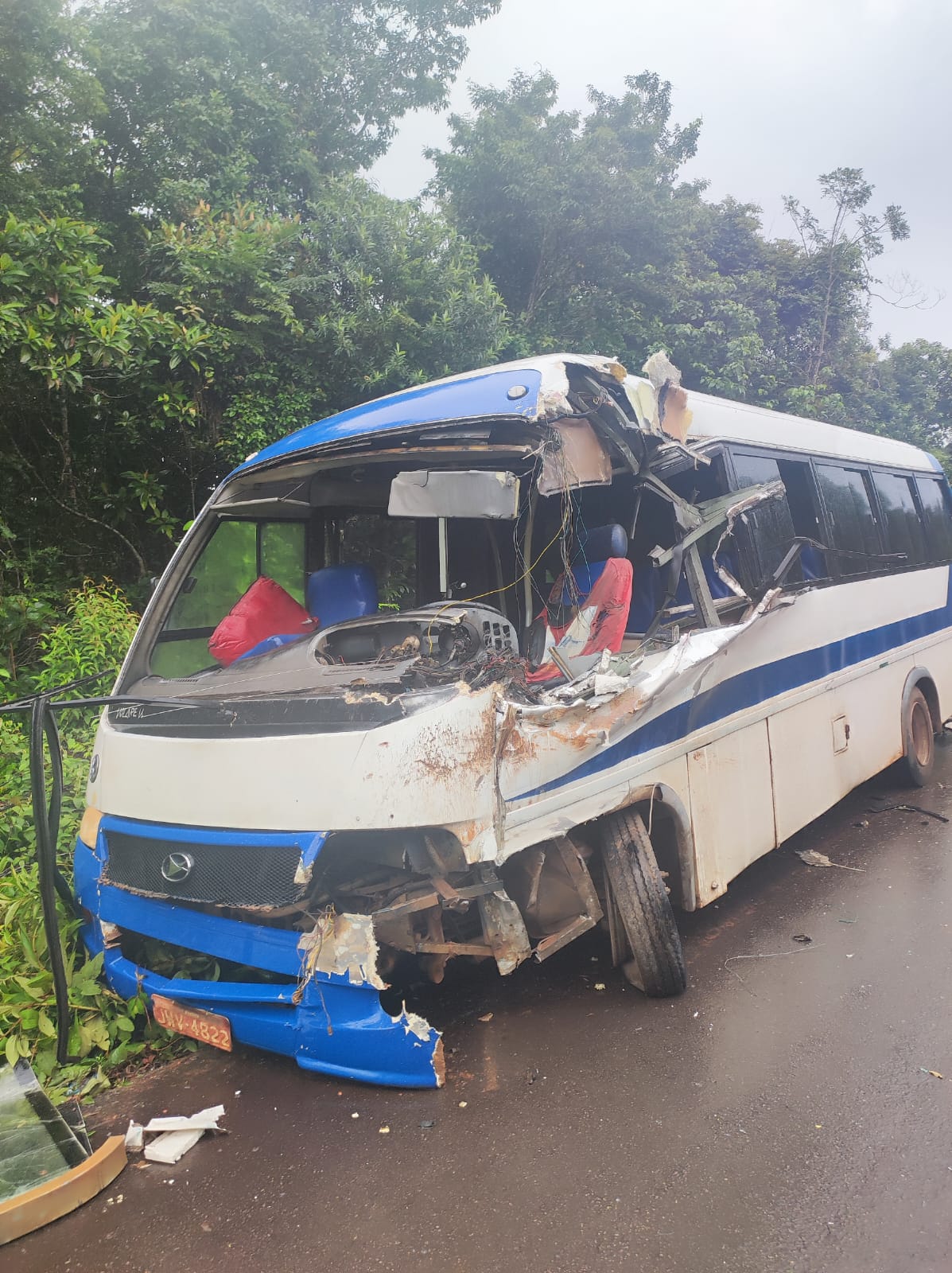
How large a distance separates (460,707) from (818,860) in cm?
356

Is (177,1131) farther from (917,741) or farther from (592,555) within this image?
(917,741)

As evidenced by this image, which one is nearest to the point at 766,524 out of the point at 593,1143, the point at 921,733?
the point at 593,1143

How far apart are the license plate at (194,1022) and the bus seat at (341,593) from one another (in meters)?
1.97

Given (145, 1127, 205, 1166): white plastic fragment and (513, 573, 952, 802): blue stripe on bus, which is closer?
(145, 1127, 205, 1166): white plastic fragment

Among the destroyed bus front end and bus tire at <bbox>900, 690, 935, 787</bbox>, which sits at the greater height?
the destroyed bus front end

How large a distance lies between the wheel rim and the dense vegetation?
20.3 ft

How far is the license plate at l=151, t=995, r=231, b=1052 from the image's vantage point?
2.99 metres

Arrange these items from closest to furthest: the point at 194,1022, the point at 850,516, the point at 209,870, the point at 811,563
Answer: the point at 209,870 < the point at 194,1022 < the point at 811,563 < the point at 850,516

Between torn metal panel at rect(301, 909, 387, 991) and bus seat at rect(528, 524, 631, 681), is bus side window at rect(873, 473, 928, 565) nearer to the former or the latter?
bus seat at rect(528, 524, 631, 681)

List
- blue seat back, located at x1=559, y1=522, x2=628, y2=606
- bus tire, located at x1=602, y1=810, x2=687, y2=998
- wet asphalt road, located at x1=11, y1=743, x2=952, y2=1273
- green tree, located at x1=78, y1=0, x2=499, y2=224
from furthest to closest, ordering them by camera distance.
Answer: green tree, located at x1=78, y1=0, x2=499, y2=224
blue seat back, located at x1=559, y1=522, x2=628, y2=606
bus tire, located at x1=602, y1=810, x2=687, y2=998
wet asphalt road, located at x1=11, y1=743, x2=952, y2=1273

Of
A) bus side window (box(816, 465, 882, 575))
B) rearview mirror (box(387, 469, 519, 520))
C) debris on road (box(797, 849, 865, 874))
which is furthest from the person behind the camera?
bus side window (box(816, 465, 882, 575))

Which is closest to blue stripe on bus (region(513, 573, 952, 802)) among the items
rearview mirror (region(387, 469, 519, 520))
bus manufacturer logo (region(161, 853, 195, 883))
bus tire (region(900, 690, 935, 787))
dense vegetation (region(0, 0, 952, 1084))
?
bus tire (region(900, 690, 935, 787))

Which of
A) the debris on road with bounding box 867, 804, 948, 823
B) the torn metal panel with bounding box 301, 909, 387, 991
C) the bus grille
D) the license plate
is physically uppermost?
the bus grille

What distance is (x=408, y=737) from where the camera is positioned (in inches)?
108
